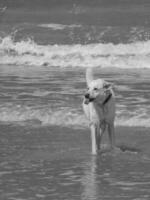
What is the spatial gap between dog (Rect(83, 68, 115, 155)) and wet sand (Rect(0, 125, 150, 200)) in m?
0.19

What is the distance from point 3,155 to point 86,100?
44.0 inches

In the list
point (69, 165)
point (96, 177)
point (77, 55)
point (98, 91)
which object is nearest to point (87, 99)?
point (98, 91)

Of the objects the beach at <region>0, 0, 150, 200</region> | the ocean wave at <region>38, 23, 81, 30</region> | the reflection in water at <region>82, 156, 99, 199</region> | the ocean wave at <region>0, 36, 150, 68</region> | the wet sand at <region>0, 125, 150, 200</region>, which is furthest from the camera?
the ocean wave at <region>38, 23, 81, 30</region>

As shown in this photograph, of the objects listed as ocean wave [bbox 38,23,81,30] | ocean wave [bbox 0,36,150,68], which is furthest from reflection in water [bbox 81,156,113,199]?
ocean wave [bbox 38,23,81,30]

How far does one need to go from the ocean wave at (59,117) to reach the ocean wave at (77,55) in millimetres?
6907

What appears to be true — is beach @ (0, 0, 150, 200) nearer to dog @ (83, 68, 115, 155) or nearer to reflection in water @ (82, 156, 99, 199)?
reflection in water @ (82, 156, 99, 199)

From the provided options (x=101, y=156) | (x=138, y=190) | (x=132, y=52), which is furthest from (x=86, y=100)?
(x=132, y=52)

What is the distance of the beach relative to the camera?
7.21m

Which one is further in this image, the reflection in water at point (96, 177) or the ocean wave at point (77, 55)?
the ocean wave at point (77, 55)

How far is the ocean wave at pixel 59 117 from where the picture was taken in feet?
34.0

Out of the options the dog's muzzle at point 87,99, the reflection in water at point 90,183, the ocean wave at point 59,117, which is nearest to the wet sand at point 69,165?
the reflection in water at point 90,183

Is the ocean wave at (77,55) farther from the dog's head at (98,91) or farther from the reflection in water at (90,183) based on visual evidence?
the reflection in water at (90,183)

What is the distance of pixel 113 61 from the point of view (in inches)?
737

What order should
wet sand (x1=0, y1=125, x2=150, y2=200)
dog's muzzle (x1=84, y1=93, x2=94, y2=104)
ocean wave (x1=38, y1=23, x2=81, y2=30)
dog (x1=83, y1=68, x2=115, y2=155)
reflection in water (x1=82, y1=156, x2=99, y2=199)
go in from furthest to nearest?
ocean wave (x1=38, y1=23, x2=81, y2=30) < dog (x1=83, y1=68, x2=115, y2=155) < dog's muzzle (x1=84, y1=93, x2=94, y2=104) < wet sand (x1=0, y1=125, x2=150, y2=200) < reflection in water (x1=82, y1=156, x2=99, y2=199)
